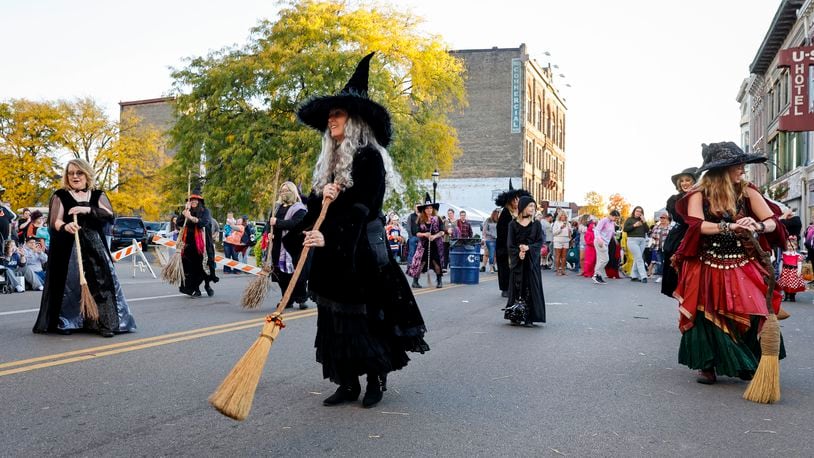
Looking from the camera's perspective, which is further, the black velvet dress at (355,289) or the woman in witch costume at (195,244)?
the woman in witch costume at (195,244)

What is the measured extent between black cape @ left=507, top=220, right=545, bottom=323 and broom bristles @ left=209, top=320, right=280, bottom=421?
19.3ft

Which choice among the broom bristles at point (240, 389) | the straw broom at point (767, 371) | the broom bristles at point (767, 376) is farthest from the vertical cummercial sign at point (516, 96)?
the broom bristles at point (240, 389)

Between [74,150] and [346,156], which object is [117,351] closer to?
[346,156]

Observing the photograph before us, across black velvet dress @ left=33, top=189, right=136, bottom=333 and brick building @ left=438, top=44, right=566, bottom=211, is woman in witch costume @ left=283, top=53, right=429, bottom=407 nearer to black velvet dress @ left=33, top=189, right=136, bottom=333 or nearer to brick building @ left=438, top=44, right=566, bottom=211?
black velvet dress @ left=33, top=189, right=136, bottom=333

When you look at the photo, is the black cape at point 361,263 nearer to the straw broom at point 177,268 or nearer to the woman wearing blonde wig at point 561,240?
the straw broom at point 177,268

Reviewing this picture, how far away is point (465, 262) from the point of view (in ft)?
59.5

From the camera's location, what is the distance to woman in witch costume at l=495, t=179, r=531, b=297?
1287 cm

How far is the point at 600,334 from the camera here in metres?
9.45

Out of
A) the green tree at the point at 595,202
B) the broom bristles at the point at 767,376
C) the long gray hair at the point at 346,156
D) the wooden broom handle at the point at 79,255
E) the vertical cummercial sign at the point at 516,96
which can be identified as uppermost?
the vertical cummercial sign at the point at 516,96

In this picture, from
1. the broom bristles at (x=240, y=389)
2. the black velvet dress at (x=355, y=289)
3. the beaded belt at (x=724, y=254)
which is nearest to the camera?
the broom bristles at (x=240, y=389)

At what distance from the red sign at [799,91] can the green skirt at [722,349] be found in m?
22.1

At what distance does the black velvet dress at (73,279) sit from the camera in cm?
849

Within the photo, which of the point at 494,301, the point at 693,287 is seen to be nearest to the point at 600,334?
the point at 693,287

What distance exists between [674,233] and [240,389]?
4.64 m
